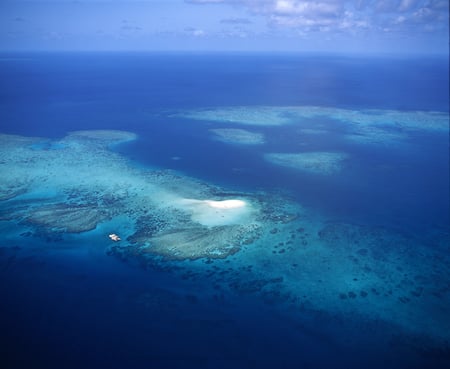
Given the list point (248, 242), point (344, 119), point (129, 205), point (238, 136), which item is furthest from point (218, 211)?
point (344, 119)

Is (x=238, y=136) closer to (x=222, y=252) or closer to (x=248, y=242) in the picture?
(x=248, y=242)

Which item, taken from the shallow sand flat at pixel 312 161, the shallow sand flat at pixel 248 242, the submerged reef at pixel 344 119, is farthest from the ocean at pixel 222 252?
the submerged reef at pixel 344 119

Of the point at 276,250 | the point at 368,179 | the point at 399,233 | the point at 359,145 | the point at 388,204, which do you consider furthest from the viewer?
the point at 359,145

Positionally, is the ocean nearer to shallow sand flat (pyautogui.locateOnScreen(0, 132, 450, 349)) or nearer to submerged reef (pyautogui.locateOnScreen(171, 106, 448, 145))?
shallow sand flat (pyautogui.locateOnScreen(0, 132, 450, 349))

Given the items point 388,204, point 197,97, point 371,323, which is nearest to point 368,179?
point 388,204

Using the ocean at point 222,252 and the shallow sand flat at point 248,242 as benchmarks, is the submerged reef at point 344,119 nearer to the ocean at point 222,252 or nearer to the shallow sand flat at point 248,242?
the ocean at point 222,252

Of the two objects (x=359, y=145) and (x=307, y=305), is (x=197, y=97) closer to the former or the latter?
(x=359, y=145)

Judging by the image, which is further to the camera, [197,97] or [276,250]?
[197,97]
